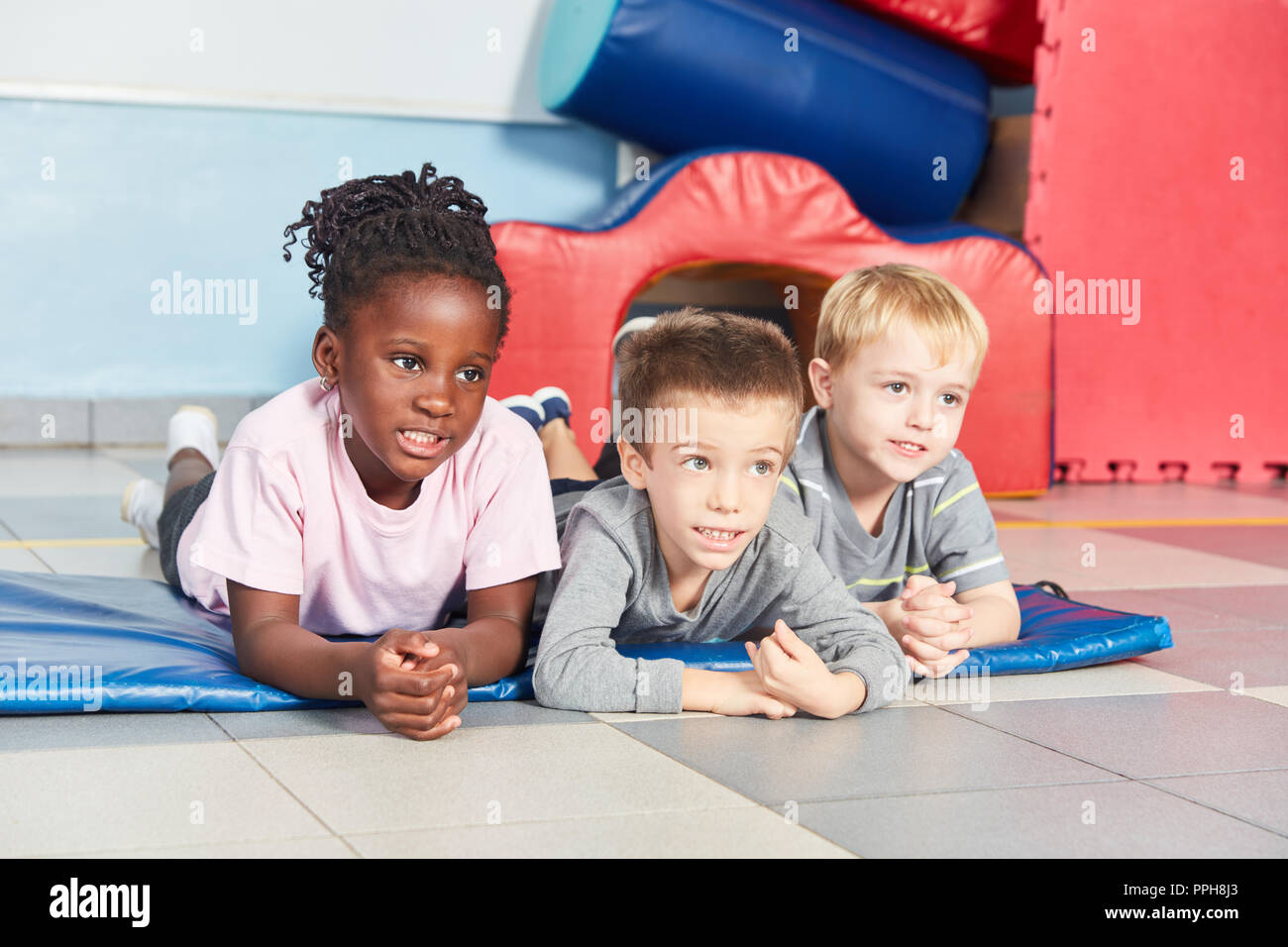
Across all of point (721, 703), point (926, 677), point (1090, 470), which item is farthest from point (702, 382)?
point (1090, 470)

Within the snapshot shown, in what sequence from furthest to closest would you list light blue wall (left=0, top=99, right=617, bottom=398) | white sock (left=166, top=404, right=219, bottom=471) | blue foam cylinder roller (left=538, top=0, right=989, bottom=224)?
light blue wall (left=0, top=99, right=617, bottom=398)
blue foam cylinder roller (left=538, top=0, right=989, bottom=224)
white sock (left=166, top=404, right=219, bottom=471)

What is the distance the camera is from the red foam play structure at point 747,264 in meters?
3.66

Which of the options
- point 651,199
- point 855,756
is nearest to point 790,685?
point 855,756

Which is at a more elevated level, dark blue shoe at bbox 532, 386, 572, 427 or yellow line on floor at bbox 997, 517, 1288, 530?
dark blue shoe at bbox 532, 386, 572, 427

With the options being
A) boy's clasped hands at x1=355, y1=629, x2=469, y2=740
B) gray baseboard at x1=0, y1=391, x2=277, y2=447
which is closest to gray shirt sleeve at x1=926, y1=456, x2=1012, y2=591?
boy's clasped hands at x1=355, y1=629, x2=469, y2=740

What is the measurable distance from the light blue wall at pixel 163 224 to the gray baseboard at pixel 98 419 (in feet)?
0.13

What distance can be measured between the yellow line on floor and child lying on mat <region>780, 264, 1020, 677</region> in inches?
56.1

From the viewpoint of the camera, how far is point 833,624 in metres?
1.75

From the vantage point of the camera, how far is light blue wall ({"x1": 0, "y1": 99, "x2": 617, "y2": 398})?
419cm

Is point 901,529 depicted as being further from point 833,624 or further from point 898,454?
point 833,624

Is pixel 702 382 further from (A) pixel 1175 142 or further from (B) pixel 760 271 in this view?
(A) pixel 1175 142

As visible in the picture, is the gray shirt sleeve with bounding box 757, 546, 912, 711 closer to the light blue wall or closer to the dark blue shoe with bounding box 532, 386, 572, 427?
the dark blue shoe with bounding box 532, 386, 572, 427
